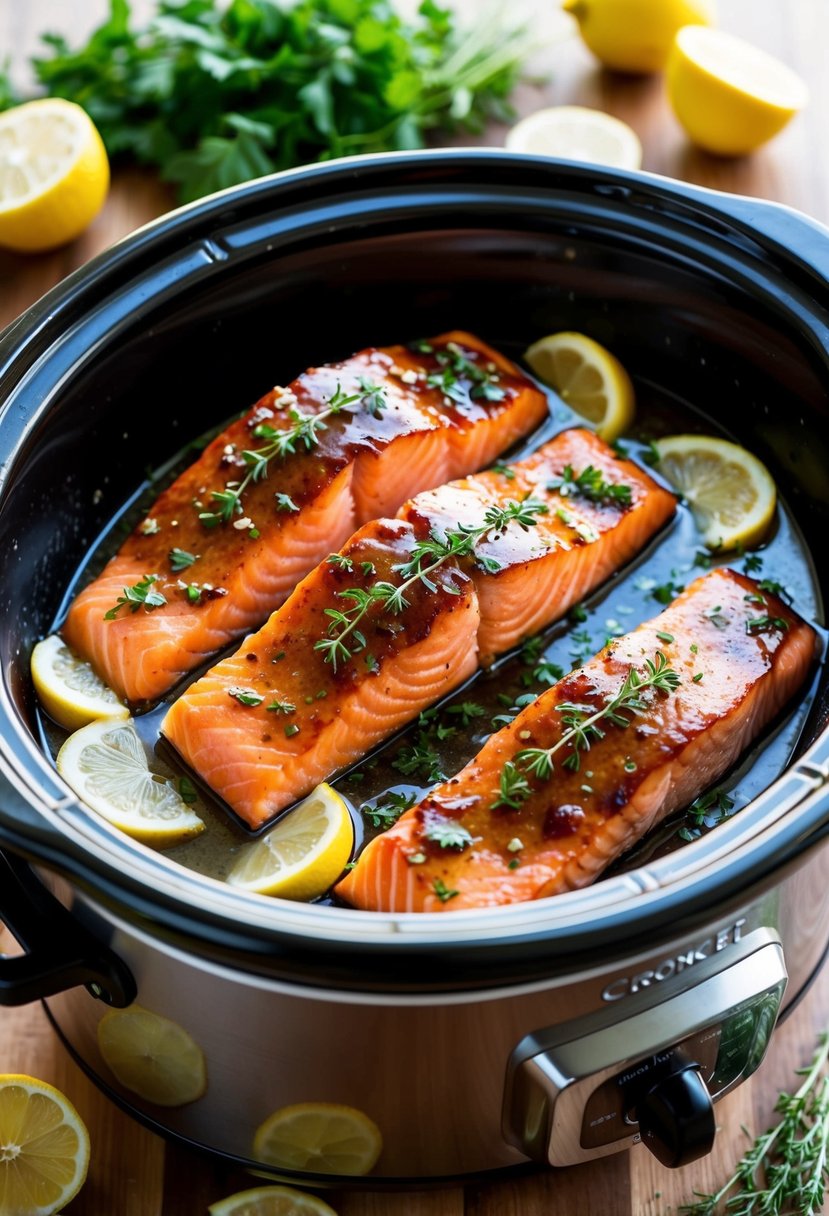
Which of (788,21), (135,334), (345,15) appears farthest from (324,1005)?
(788,21)

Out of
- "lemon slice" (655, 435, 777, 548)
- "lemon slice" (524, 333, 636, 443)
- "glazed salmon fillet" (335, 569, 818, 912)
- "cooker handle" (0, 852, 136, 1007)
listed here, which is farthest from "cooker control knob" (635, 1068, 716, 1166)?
"lemon slice" (524, 333, 636, 443)

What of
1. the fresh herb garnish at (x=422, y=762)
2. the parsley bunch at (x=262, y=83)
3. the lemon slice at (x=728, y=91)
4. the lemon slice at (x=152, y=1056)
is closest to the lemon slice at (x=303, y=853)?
the fresh herb garnish at (x=422, y=762)

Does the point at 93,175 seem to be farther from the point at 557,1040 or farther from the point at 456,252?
the point at 557,1040

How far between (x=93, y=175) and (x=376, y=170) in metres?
0.96

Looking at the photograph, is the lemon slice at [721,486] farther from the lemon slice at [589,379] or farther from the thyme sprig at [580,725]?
the thyme sprig at [580,725]

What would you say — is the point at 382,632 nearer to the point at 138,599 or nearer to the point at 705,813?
the point at 138,599

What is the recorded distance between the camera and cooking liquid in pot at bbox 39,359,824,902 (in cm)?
233

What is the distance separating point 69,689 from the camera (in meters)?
2.46

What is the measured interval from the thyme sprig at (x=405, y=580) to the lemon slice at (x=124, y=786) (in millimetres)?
370

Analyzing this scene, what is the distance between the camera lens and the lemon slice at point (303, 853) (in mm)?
2158

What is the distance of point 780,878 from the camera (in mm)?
1793

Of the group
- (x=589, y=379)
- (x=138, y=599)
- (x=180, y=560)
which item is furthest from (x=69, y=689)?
(x=589, y=379)

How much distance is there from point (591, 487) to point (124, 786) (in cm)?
109

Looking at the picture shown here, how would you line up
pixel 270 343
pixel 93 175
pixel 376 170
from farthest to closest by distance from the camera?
pixel 93 175 → pixel 270 343 → pixel 376 170
